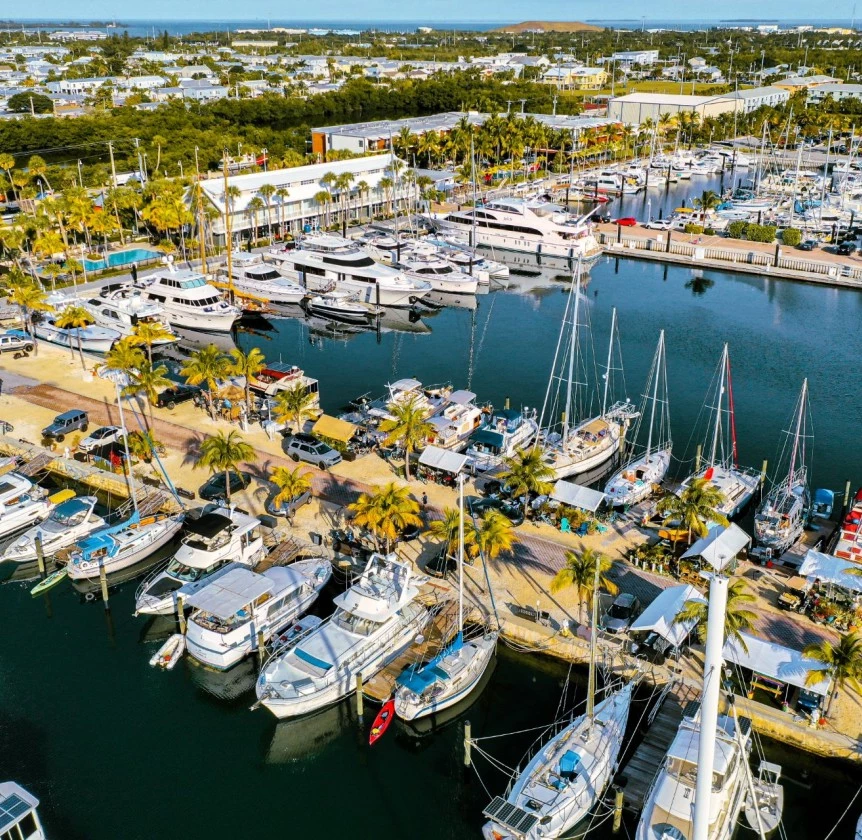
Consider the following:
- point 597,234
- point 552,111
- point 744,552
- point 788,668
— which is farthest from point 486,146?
point 788,668

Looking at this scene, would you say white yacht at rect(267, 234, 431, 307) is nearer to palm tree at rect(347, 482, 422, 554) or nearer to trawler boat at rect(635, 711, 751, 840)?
palm tree at rect(347, 482, 422, 554)

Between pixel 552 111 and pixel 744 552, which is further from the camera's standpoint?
pixel 552 111

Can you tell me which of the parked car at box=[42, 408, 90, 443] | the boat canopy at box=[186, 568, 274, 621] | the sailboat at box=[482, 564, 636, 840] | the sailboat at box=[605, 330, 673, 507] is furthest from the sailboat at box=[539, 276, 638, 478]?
the parked car at box=[42, 408, 90, 443]

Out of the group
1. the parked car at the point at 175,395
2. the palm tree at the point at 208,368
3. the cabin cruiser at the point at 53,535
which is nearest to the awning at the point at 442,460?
the palm tree at the point at 208,368

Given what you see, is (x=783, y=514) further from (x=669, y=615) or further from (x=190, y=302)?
(x=190, y=302)

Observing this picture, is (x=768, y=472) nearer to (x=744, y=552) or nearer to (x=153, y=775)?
(x=744, y=552)
